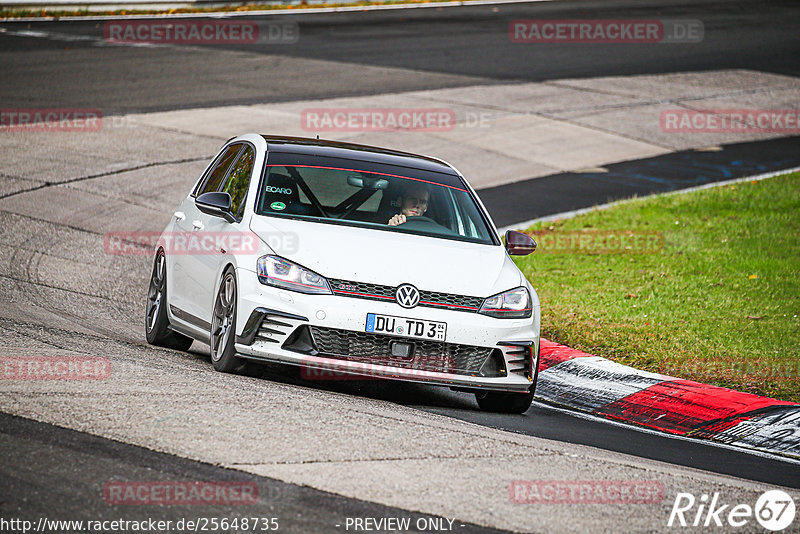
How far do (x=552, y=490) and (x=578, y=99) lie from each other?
1886 cm

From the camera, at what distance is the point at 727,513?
5586 millimetres

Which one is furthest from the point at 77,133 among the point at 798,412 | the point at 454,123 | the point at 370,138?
the point at 798,412

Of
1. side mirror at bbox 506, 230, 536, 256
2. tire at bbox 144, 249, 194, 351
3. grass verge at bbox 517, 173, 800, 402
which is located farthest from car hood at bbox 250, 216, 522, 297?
grass verge at bbox 517, 173, 800, 402

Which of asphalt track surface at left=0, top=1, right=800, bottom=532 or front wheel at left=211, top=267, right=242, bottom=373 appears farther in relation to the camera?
front wheel at left=211, top=267, right=242, bottom=373

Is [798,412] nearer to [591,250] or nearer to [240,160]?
[240,160]

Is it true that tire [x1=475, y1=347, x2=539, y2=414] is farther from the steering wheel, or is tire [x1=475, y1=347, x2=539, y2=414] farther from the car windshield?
the steering wheel

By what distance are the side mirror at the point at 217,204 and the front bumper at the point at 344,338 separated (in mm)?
818

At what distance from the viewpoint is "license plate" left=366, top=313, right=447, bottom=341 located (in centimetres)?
741

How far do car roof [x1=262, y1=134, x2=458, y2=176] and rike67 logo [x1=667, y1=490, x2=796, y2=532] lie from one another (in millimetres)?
4110

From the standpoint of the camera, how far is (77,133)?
61.6ft

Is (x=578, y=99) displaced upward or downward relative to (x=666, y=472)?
upward

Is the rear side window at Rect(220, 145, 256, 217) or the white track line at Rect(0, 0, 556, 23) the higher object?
the white track line at Rect(0, 0, 556, 23)

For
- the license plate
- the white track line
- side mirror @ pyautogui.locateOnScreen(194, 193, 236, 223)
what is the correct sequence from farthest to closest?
the white track line → side mirror @ pyautogui.locateOnScreen(194, 193, 236, 223) → the license plate

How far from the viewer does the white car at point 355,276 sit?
7.44 m
